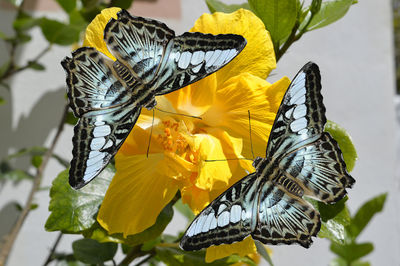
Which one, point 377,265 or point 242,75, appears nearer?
point 242,75

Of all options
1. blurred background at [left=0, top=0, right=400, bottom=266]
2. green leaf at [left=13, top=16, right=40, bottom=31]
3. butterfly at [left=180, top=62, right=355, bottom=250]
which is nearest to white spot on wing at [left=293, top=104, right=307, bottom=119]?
butterfly at [left=180, top=62, right=355, bottom=250]

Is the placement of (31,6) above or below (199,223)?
above

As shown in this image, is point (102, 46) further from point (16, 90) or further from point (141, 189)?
point (16, 90)

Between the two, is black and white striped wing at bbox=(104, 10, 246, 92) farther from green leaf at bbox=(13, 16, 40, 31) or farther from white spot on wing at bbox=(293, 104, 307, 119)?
green leaf at bbox=(13, 16, 40, 31)

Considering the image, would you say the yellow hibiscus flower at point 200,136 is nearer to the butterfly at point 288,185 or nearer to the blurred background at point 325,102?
the butterfly at point 288,185

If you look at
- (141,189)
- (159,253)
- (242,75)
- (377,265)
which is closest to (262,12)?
(242,75)

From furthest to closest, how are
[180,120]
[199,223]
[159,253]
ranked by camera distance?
[159,253] < [180,120] < [199,223]

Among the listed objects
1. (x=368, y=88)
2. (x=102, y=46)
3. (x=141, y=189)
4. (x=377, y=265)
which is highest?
(x=368, y=88)
